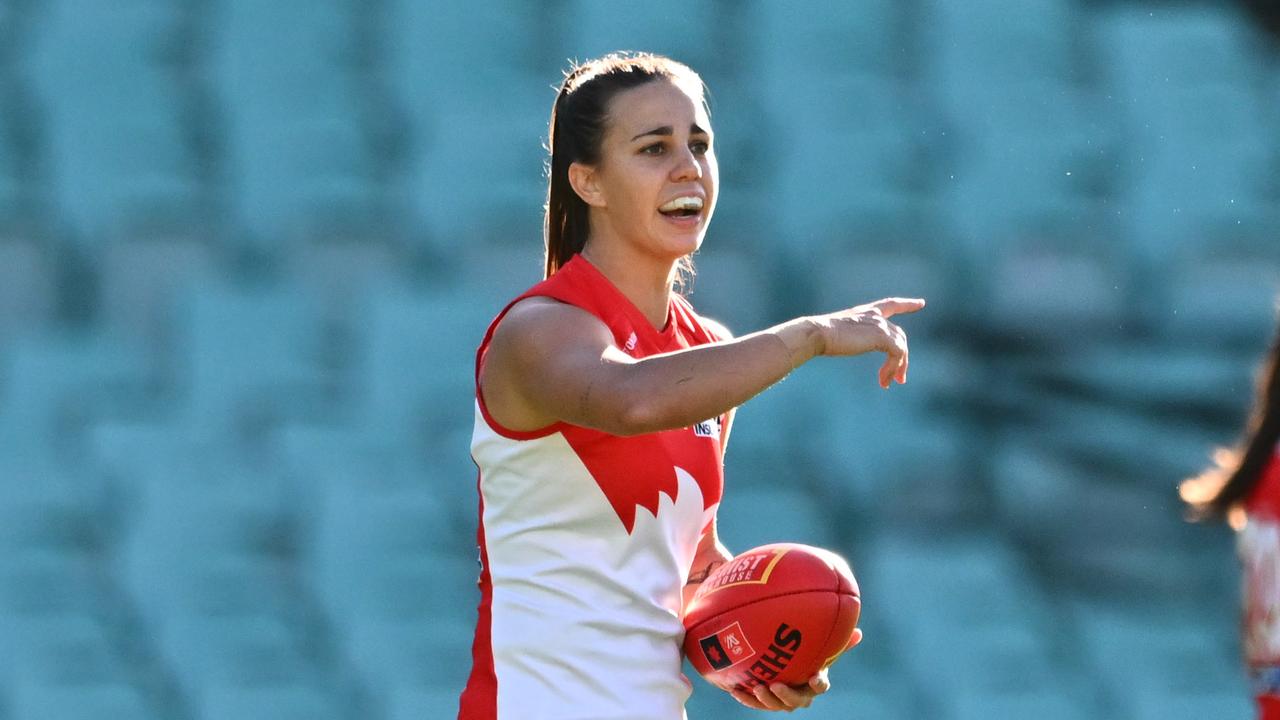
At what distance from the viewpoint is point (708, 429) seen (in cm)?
243

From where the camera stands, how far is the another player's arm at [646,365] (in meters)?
2.04

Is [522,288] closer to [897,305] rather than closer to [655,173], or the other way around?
[655,173]

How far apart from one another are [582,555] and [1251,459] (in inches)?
54.5

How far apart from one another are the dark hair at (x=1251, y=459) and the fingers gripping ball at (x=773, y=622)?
3.28 feet

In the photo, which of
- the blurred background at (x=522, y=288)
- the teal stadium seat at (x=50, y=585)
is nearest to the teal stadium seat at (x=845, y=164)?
the blurred background at (x=522, y=288)

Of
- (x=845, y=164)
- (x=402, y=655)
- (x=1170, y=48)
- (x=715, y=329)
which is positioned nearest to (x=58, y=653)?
(x=402, y=655)

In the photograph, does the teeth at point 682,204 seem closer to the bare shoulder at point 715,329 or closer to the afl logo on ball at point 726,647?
the bare shoulder at point 715,329

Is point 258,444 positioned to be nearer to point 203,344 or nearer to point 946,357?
point 203,344

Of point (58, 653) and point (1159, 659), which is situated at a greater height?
point (1159, 659)

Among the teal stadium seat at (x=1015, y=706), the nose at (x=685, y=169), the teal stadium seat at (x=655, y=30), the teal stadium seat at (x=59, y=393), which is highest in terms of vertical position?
the nose at (x=685, y=169)

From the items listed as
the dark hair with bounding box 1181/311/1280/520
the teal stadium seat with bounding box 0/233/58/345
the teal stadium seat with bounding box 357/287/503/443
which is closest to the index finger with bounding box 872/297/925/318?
the dark hair with bounding box 1181/311/1280/520

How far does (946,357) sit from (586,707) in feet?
9.69

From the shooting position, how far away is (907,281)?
508 cm

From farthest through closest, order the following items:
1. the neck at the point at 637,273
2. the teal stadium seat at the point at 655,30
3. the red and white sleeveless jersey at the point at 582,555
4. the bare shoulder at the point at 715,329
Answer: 1. the teal stadium seat at the point at 655,30
2. the bare shoulder at the point at 715,329
3. the neck at the point at 637,273
4. the red and white sleeveless jersey at the point at 582,555
